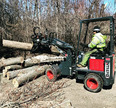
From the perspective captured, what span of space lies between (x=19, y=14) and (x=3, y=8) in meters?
1.77

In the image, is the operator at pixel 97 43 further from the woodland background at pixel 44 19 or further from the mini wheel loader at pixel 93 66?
the woodland background at pixel 44 19

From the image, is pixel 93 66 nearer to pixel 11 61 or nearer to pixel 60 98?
pixel 60 98

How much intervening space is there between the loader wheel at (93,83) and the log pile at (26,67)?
5.15 feet

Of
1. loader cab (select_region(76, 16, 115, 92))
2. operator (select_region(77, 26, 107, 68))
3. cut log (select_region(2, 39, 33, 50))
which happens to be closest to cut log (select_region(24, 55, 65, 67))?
cut log (select_region(2, 39, 33, 50))

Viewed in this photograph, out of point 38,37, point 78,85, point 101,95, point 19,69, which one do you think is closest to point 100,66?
point 101,95

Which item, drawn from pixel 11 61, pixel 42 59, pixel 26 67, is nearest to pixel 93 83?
pixel 42 59

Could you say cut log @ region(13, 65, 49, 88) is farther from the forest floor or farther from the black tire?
the black tire

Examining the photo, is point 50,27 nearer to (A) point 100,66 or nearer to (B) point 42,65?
(B) point 42,65

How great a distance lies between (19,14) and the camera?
10938 millimetres

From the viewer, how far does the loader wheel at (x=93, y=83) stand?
15.5 feet

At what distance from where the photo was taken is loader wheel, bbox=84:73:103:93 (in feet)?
15.5

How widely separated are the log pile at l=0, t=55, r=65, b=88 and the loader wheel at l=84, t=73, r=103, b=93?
1.57 meters

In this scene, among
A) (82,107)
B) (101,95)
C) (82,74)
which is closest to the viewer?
(82,107)

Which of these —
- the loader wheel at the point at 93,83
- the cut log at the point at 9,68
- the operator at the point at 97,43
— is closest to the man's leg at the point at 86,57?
the operator at the point at 97,43
